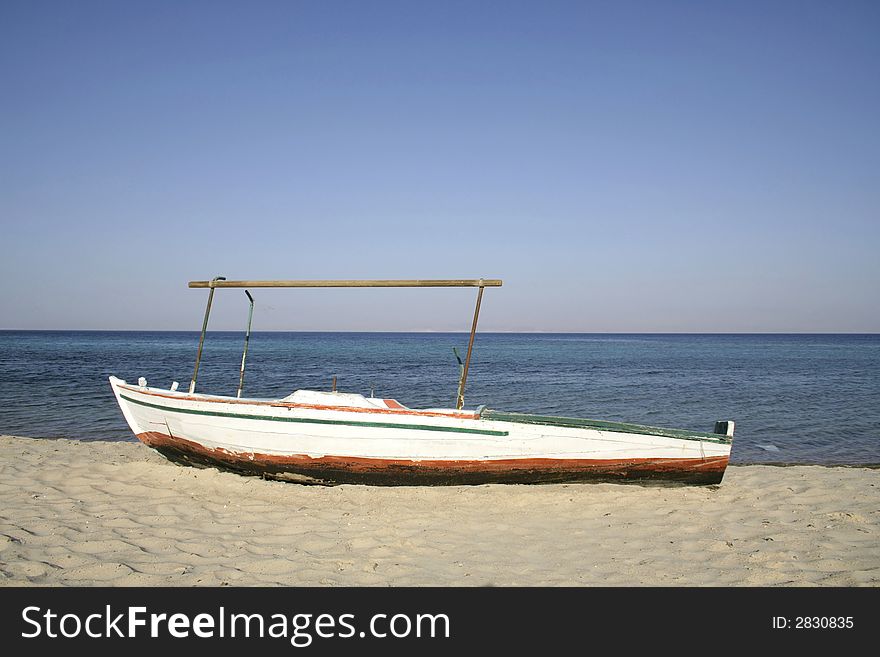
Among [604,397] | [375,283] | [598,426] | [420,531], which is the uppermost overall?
[375,283]

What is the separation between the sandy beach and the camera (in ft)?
15.8

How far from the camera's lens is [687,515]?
668 cm

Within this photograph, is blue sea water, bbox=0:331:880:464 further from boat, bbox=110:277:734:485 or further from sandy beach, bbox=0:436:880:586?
sandy beach, bbox=0:436:880:586

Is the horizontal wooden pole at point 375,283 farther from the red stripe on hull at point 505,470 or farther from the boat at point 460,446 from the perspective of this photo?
the red stripe on hull at point 505,470

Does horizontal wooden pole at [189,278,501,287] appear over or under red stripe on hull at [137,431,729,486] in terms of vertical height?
over

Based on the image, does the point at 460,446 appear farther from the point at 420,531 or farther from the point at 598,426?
the point at 598,426

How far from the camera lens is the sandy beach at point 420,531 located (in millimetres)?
4805

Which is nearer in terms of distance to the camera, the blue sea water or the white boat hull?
the white boat hull

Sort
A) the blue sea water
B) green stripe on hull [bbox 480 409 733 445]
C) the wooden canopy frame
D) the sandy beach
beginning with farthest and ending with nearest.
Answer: the blue sea water, the wooden canopy frame, green stripe on hull [bbox 480 409 733 445], the sandy beach

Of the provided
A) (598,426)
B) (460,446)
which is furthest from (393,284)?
(598,426)

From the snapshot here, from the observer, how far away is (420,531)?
6066 mm

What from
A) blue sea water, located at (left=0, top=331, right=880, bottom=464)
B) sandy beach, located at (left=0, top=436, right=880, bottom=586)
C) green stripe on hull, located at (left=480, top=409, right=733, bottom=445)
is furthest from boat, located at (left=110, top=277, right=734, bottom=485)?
blue sea water, located at (left=0, top=331, right=880, bottom=464)

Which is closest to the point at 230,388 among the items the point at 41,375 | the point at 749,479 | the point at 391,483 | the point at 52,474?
the point at 41,375
